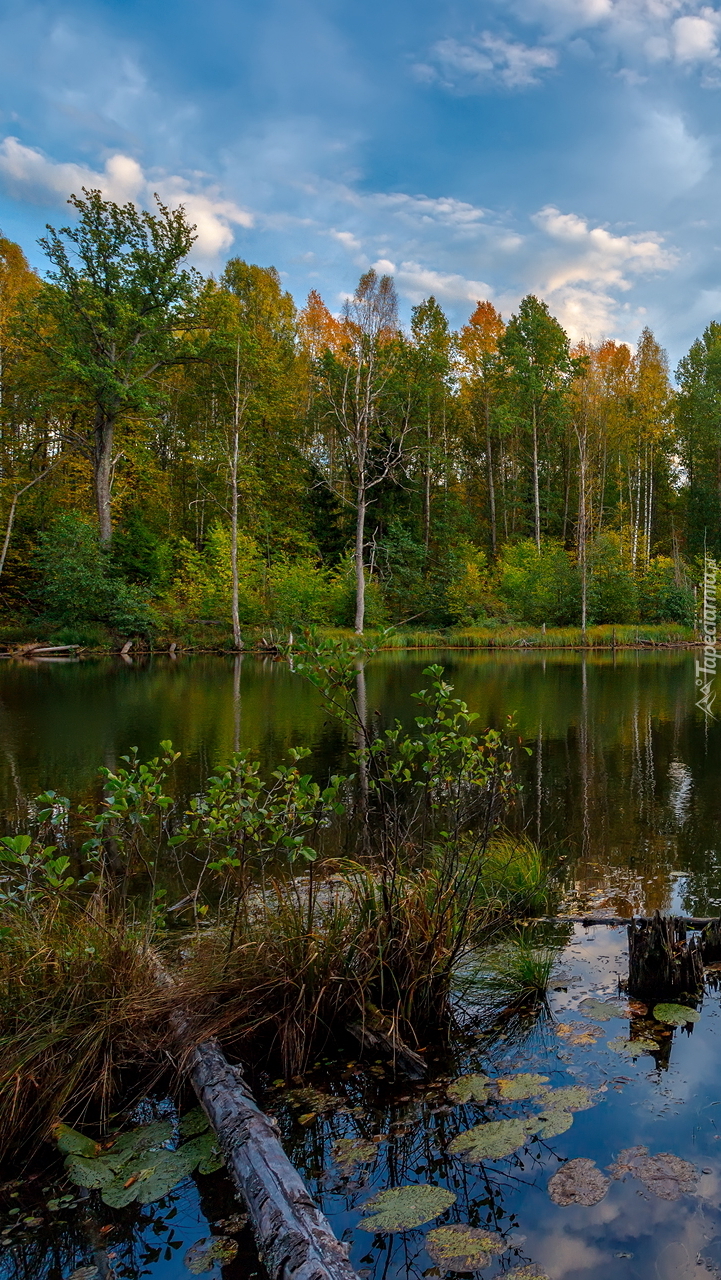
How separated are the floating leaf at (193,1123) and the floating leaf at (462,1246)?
98 cm

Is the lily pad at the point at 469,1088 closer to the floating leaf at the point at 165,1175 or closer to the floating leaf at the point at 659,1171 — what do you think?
the floating leaf at the point at 659,1171

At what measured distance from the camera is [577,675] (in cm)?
2153

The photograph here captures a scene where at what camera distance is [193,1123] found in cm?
280

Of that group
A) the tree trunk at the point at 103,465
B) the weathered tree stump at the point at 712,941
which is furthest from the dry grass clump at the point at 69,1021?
the tree trunk at the point at 103,465

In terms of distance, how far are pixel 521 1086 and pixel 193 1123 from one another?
135 cm

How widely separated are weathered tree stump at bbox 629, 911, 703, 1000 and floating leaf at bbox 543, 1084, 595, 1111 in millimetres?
963

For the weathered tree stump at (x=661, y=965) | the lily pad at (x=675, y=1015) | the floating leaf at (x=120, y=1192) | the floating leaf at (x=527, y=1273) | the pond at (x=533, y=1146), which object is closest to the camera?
the floating leaf at (x=527, y=1273)

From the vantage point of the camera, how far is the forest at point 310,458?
99.0 ft

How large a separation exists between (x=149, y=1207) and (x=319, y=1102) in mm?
786

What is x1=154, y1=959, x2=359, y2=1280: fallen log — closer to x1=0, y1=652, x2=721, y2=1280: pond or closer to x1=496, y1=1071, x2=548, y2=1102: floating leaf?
x1=0, y1=652, x2=721, y2=1280: pond

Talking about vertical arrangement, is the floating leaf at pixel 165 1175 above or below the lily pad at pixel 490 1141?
above

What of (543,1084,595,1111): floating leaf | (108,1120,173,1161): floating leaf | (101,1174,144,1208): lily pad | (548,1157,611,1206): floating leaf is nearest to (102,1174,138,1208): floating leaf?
(101,1174,144,1208): lily pad

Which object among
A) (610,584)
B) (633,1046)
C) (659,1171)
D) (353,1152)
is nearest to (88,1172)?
(353,1152)

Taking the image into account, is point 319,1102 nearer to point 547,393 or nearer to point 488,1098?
point 488,1098
